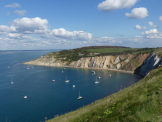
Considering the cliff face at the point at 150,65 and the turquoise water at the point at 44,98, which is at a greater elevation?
the cliff face at the point at 150,65

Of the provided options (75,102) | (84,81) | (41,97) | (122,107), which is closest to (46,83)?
(84,81)

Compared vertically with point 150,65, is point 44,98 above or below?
below

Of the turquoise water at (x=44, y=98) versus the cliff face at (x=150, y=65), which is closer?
the turquoise water at (x=44, y=98)

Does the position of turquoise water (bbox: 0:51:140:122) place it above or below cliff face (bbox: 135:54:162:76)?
below

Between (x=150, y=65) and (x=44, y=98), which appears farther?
(x=150, y=65)

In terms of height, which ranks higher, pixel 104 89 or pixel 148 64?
pixel 148 64

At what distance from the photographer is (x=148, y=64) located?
189 m

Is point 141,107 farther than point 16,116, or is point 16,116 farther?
Answer: point 16,116

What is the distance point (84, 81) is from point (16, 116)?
272ft

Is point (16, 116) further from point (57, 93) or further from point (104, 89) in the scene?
point (104, 89)

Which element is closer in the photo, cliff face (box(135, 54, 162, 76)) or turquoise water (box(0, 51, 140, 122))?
turquoise water (box(0, 51, 140, 122))

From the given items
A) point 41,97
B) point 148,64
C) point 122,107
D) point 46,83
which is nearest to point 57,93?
point 41,97

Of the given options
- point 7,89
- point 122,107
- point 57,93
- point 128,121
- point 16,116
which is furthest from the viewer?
point 7,89

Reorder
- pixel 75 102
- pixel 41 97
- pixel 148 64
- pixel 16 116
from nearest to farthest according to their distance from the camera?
pixel 16 116
pixel 75 102
pixel 41 97
pixel 148 64
